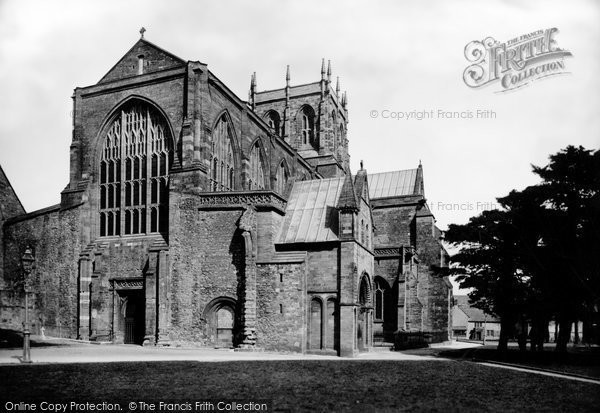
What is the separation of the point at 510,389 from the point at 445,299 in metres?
28.5

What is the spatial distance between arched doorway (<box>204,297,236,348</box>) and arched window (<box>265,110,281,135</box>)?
109 ft

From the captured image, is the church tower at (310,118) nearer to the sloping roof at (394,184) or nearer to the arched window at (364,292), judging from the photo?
the sloping roof at (394,184)

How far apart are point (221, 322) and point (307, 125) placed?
33372mm

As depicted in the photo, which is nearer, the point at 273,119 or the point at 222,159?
the point at 222,159

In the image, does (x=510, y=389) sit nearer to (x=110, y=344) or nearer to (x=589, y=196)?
(x=589, y=196)

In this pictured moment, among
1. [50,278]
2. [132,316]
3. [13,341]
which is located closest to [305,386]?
[13,341]

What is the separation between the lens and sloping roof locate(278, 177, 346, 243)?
94.9 ft

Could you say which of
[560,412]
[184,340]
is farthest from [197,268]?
[560,412]

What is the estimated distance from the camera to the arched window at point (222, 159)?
3203 cm

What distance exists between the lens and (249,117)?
36.2 meters

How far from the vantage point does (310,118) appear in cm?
5775

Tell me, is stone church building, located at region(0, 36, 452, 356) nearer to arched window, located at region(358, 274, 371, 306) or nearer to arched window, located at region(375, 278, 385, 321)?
arched window, located at region(358, 274, 371, 306)

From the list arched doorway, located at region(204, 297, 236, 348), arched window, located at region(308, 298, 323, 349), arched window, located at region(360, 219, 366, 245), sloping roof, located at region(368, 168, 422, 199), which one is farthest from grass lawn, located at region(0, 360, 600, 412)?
sloping roof, located at region(368, 168, 422, 199)

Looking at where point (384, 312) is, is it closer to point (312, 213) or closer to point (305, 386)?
point (312, 213)
